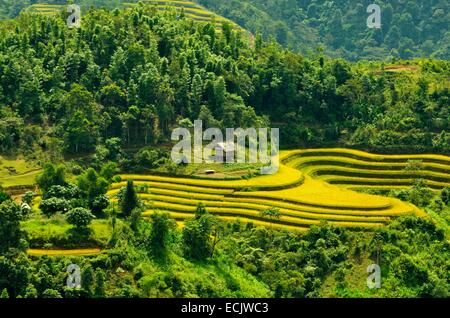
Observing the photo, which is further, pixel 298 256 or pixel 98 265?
pixel 298 256

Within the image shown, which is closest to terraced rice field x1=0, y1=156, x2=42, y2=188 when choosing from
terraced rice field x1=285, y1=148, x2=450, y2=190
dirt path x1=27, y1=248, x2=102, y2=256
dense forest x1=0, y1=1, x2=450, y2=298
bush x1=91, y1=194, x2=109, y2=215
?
dense forest x1=0, y1=1, x2=450, y2=298

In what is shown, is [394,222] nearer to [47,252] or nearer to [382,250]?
[382,250]
